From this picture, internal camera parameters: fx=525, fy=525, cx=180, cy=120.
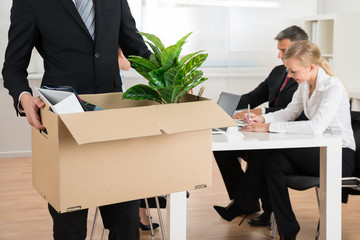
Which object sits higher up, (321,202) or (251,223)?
(321,202)

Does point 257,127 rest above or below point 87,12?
below

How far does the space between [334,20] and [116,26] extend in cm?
391

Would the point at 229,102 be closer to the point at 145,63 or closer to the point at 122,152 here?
the point at 145,63

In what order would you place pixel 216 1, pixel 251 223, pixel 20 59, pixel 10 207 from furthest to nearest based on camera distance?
pixel 216 1 < pixel 10 207 < pixel 251 223 < pixel 20 59

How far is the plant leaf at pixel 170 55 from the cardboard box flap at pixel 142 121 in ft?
0.45

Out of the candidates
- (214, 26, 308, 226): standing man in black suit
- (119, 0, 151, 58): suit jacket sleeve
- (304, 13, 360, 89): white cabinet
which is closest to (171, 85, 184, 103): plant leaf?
(119, 0, 151, 58): suit jacket sleeve

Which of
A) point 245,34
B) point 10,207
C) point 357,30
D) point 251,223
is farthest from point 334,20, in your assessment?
point 10,207

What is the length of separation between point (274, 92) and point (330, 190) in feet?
4.26

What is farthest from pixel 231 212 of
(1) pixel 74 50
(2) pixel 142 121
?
(2) pixel 142 121

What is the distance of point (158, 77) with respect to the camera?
1.49 metres

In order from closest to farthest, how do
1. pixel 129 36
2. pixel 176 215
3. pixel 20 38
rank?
pixel 20 38
pixel 129 36
pixel 176 215

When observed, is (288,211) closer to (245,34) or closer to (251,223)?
(251,223)

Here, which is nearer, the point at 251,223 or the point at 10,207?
the point at 251,223

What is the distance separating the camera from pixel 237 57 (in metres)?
6.07
